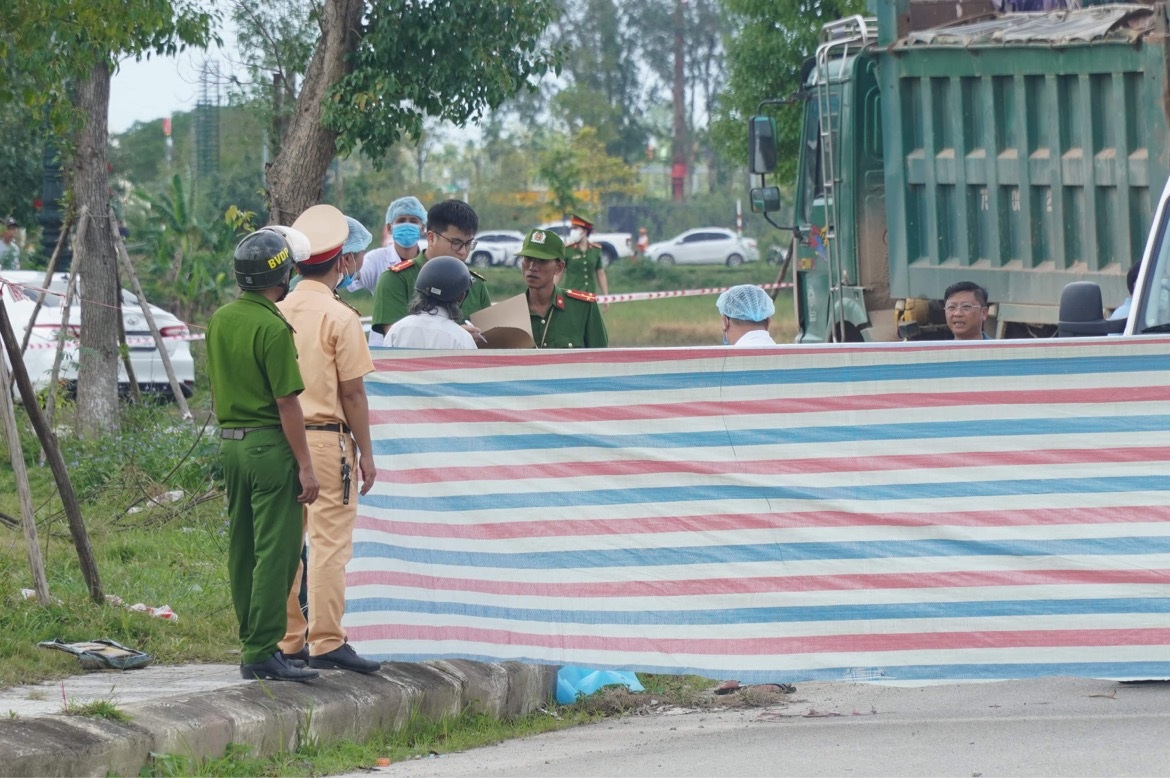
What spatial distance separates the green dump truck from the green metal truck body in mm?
12

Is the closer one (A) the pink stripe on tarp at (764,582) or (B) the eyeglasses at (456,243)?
(A) the pink stripe on tarp at (764,582)

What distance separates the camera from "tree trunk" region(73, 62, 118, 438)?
42.5ft

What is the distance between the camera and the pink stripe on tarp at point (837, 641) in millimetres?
5910

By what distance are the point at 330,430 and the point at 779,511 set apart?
1695 millimetres

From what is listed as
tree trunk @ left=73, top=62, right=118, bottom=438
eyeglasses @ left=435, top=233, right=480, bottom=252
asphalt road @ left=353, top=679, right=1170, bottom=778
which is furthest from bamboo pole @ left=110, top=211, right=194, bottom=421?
asphalt road @ left=353, top=679, right=1170, bottom=778

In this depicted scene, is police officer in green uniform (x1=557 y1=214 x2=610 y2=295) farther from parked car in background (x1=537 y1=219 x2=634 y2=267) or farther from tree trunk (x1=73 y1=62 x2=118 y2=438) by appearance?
parked car in background (x1=537 y1=219 x2=634 y2=267)

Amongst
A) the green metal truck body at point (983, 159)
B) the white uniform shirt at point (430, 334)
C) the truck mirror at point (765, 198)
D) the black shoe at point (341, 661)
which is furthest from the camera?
the truck mirror at point (765, 198)

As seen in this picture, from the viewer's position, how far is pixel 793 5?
819 inches

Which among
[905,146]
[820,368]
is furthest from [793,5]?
[820,368]

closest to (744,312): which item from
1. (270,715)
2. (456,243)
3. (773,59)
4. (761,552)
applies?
(456,243)

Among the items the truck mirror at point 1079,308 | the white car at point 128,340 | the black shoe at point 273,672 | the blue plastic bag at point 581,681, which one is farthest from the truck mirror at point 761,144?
the black shoe at point 273,672

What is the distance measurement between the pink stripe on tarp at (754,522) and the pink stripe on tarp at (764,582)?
178mm

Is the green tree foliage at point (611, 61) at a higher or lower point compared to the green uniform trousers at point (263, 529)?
higher

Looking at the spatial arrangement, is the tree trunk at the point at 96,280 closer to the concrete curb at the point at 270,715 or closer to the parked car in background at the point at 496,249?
the concrete curb at the point at 270,715
